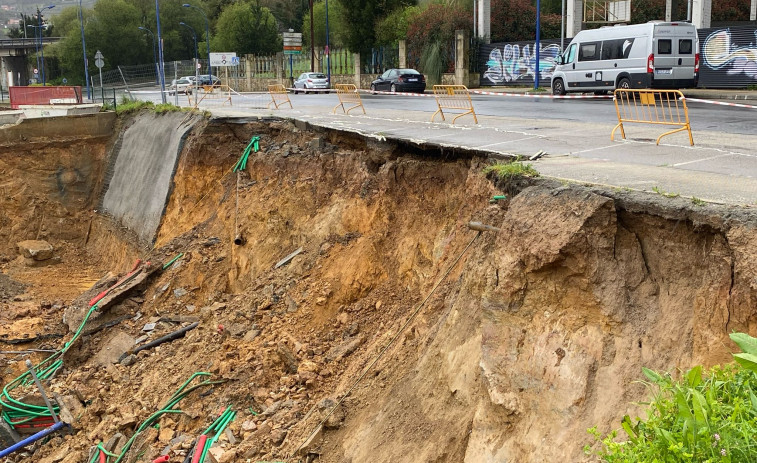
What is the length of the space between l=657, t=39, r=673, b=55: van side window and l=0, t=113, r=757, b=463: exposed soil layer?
578 inches

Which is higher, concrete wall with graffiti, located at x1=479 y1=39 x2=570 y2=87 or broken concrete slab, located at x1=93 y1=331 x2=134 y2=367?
concrete wall with graffiti, located at x1=479 y1=39 x2=570 y2=87

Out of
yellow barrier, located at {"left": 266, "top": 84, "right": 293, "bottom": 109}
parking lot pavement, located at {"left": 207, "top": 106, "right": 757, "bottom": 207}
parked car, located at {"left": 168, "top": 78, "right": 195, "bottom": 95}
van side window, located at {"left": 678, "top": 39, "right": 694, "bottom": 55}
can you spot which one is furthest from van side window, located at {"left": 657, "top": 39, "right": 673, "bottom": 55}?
parked car, located at {"left": 168, "top": 78, "right": 195, "bottom": 95}

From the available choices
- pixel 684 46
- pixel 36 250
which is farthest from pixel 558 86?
pixel 36 250

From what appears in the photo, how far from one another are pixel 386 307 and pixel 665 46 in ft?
60.3

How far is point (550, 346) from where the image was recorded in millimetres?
5762

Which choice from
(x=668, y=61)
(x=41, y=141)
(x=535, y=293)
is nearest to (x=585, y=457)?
(x=535, y=293)

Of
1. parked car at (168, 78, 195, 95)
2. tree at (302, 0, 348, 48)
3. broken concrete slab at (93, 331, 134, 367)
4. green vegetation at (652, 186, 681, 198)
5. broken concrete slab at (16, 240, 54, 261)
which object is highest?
tree at (302, 0, 348, 48)

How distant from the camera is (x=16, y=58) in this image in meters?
88.3

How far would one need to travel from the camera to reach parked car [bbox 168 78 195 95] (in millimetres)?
27167

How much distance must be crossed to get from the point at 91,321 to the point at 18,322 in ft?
8.09

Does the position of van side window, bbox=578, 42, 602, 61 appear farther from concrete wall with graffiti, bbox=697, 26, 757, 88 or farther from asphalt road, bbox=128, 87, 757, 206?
asphalt road, bbox=128, 87, 757, 206

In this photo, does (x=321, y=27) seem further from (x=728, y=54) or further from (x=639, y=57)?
(x=639, y=57)

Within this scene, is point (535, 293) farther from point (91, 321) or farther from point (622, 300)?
point (91, 321)

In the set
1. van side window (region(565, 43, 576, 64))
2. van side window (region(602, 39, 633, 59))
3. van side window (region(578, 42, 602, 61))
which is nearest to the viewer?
van side window (region(602, 39, 633, 59))
